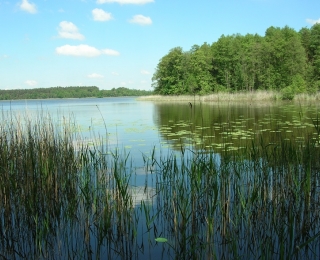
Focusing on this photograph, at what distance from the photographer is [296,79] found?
124 feet

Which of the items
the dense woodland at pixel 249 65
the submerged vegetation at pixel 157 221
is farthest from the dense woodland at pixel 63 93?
the submerged vegetation at pixel 157 221

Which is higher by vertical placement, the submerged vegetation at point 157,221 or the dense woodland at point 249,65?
the dense woodland at point 249,65

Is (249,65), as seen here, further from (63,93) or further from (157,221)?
(63,93)

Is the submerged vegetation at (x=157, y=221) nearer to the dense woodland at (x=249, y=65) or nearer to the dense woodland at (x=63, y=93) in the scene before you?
the dense woodland at (x=249, y=65)

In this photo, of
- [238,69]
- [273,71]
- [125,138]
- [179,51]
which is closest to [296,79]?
[273,71]

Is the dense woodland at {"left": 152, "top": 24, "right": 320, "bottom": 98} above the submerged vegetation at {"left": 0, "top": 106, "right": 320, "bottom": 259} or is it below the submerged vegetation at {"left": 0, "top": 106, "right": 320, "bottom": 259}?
above

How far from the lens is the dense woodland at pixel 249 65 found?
40281 millimetres

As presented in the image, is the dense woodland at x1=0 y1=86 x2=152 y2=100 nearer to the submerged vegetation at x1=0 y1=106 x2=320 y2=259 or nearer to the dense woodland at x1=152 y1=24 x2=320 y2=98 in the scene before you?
the dense woodland at x1=152 y1=24 x2=320 y2=98

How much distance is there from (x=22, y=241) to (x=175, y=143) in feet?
22.1

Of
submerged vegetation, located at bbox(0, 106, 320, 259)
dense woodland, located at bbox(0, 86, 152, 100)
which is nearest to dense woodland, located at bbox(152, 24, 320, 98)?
submerged vegetation, located at bbox(0, 106, 320, 259)

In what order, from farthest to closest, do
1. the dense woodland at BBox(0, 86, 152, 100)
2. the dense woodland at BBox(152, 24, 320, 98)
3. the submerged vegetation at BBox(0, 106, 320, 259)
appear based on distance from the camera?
the dense woodland at BBox(0, 86, 152, 100)
the dense woodland at BBox(152, 24, 320, 98)
the submerged vegetation at BBox(0, 106, 320, 259)

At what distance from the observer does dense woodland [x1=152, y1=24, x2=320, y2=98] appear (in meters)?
40.3

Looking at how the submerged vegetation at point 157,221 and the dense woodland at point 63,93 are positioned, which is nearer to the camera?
the submerged vegetation at point 157,221

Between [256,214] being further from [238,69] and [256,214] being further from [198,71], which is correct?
[198,71]
